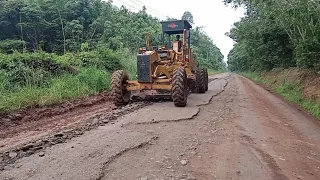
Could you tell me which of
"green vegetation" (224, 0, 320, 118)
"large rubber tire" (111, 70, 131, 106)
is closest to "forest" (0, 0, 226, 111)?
"large rubber tire" (111, 70, 131, 106)

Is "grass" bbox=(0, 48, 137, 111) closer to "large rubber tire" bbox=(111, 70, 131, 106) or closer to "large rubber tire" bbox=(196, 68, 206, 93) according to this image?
"large rubber tire" bbox=(111, 70, 131, 106)

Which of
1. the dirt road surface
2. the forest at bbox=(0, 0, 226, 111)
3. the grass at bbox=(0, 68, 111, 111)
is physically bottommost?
the dirt road surface

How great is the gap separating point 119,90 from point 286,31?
1383cm

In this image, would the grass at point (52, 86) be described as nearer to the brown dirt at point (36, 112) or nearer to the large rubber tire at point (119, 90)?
the brown dirt at point (36, 112)

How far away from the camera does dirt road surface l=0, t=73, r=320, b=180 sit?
407 centimetres

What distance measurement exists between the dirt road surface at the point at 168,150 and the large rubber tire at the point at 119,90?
1950 millimetres

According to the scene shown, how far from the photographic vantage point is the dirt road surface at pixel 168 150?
4.07 meters

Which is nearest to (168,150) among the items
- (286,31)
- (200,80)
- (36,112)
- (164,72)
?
(36,112)

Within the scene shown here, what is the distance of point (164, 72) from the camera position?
34.6 ft

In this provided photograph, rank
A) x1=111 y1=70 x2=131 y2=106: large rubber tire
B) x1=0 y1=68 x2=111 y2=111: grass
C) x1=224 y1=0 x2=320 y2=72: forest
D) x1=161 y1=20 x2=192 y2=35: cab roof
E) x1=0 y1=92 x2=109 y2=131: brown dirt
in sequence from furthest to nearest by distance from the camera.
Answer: x1=224 y1=0 x2=320 y2=72: forest < x1=161 y1=20 x2=192 y2=35: cab roof < x1=111 y1=70 x2=131 y2=106: large rubber tire < x1=0 y1=68 x2=111 y2=111: grass < x1=0 y1=92 x2=109 y2=131: brown dirt

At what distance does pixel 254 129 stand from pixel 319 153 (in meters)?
1.48

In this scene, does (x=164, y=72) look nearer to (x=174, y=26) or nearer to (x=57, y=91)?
(x=174, y=26)

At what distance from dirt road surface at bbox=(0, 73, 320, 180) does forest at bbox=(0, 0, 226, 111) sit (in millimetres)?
3493

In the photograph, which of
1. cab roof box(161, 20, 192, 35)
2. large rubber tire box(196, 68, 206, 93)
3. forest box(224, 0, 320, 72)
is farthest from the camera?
forest box(224, 0, 320, 72)
